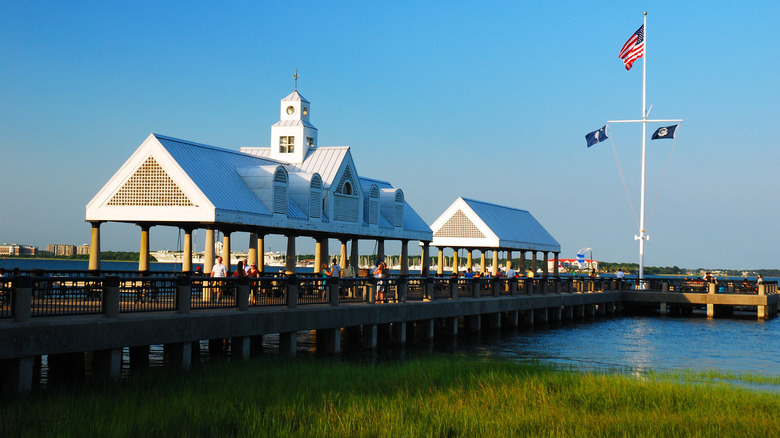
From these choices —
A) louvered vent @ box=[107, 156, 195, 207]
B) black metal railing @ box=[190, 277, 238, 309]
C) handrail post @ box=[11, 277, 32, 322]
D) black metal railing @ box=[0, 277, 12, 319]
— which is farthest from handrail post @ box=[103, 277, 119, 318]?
louvered vent @ box=[107, 156, 195, 207]

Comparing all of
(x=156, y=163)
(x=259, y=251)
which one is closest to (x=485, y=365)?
(x=156, y=163)

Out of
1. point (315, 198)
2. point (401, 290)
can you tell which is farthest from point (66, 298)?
point (315, 198)

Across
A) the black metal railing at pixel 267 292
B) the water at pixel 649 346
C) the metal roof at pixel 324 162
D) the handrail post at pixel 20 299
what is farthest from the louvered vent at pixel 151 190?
→ the handrail post at pixel 20 299

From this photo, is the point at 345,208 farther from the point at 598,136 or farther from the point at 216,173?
the point at 598,136

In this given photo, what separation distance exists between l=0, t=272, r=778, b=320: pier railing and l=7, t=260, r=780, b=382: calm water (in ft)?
7.78

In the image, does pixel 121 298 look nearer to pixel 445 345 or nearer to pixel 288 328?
pixel 288 328

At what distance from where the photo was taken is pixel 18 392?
664 inches

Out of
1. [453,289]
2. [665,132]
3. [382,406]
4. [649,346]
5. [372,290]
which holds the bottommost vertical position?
[649,346]

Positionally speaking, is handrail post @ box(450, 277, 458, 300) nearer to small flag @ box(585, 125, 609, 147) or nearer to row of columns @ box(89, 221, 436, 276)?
row of columns @ box(89, 221, 436, 276)

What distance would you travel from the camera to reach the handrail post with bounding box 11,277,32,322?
17188 mm

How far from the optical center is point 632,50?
56.7 meters

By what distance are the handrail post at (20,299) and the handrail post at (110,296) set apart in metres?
2.48

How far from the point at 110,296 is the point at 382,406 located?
7164 mm

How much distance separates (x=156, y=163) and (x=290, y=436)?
2138 cm
